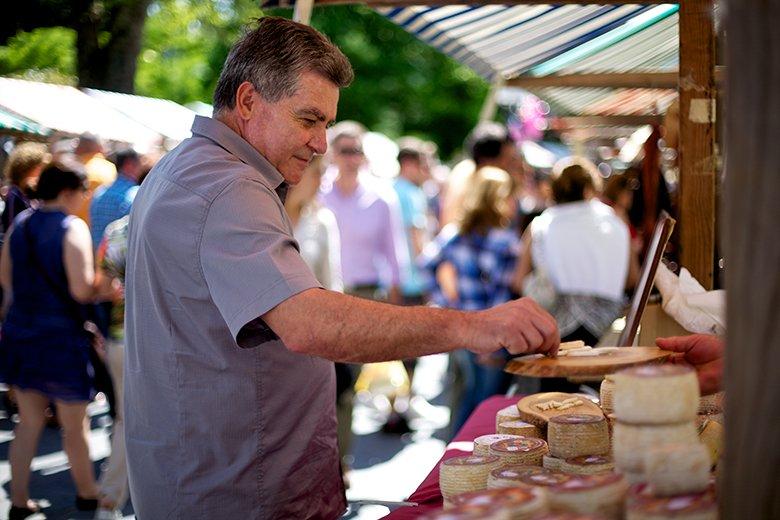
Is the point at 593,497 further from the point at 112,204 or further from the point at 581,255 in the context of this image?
the point at 112,204

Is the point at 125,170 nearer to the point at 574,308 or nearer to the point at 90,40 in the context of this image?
the point at 90,40

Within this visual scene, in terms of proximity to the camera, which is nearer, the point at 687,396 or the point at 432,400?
the point at 687,396

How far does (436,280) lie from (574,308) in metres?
1.10

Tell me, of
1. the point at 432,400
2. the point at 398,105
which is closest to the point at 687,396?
the point at 432,400

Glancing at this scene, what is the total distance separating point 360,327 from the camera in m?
1.86

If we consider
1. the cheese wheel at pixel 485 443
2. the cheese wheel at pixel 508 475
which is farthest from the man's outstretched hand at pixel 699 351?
the cheese wheel at pixel 508 475

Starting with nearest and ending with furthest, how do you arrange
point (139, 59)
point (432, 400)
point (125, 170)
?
1. point (139, 59)
2. point (125, 170)
3. point (432, 400)

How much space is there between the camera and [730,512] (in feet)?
4.05

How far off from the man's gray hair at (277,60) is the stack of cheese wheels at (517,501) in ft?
3.56

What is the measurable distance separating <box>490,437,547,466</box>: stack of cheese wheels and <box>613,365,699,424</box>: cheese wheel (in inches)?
20.3

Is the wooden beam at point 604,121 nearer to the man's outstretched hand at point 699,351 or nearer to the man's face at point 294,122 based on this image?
the man's outstretched hand at point 699,351

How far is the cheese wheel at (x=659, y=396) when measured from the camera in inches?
57.2

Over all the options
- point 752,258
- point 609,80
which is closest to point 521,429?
point 752,258

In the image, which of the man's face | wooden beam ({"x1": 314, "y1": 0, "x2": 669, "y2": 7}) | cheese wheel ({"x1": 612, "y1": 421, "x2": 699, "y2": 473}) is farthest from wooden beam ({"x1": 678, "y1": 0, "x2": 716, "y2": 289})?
cheese wheel ({"x1": 612, "y1": 421, "x2": 699, "y2": 473})
